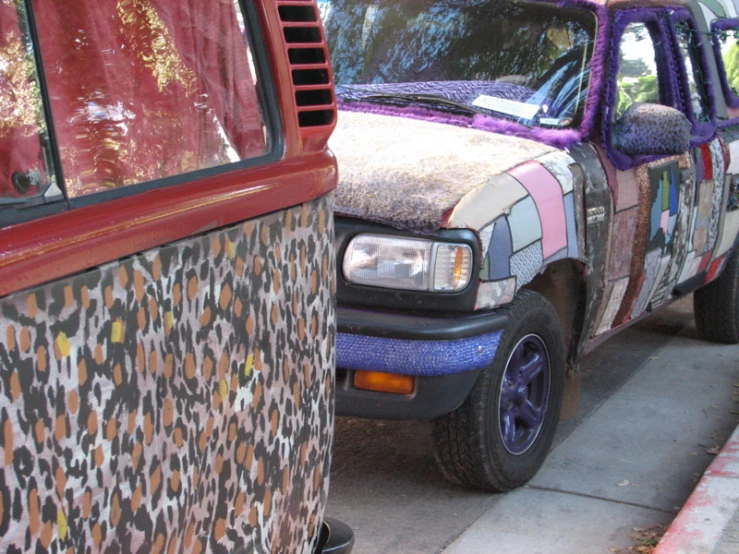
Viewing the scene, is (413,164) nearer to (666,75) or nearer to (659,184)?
(659,184)

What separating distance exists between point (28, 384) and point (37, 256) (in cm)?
17

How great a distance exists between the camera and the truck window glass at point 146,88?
171 centimetres

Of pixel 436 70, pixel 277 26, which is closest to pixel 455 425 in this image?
pixel 436 70

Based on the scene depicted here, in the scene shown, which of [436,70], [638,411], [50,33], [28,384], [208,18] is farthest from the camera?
[638,411]

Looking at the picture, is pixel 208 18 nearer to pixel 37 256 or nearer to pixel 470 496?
pixel 37 256

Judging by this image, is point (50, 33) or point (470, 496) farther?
point (470, 496)

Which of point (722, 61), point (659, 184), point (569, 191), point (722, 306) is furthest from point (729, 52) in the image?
point (569, 191)

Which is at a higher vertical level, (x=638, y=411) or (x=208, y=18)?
(x=208, y=18)

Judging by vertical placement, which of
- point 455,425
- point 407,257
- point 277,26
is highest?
point 277,26

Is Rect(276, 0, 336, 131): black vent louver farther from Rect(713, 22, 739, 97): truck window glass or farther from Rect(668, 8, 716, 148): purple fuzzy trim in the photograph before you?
Rect(713, 22, 739, 97): truck window glass

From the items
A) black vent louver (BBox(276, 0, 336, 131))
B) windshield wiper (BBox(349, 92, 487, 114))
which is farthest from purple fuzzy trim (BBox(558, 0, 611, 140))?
black vent louver (BBox(276, 0, 336, 131))

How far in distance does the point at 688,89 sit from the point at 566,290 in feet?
4.81

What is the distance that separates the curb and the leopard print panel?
5.92 ft

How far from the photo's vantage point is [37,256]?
4.81 feet
